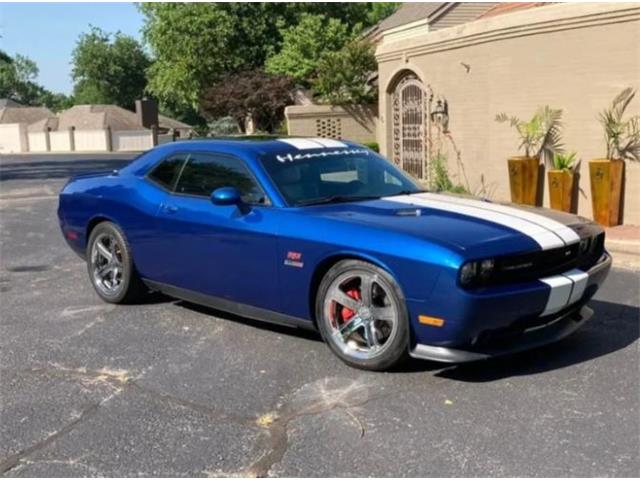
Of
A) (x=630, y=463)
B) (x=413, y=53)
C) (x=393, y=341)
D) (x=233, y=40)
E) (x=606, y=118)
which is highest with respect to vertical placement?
(x=233, y=40)

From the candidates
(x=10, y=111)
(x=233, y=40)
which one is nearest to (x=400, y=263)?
(x=233, y=40)

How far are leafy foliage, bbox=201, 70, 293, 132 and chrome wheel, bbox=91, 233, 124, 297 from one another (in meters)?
25.0

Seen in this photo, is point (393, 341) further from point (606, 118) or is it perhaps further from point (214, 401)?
point (606, 118)

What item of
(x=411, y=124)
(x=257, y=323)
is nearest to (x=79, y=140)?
(x=411, y=124)

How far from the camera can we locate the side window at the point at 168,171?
6164mm

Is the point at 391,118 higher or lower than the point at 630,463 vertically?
higher

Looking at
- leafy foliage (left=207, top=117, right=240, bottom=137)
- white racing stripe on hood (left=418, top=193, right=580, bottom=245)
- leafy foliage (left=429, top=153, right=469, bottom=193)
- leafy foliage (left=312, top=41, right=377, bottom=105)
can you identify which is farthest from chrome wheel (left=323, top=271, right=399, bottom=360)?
leafy foliage (left=207, top=117, right=240, bottom=137)

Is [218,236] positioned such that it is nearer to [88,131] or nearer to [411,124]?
[411,124]

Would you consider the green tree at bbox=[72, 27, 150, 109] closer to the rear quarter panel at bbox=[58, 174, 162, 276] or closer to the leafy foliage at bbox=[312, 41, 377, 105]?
the leafy foliage at bbox=[312, 41, 377, 105]

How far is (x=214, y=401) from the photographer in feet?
14.3

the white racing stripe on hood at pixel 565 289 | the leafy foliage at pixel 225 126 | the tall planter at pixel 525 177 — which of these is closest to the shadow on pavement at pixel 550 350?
the white racing stripe on hood at pixel 565 289

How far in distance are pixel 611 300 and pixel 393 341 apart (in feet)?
9.24

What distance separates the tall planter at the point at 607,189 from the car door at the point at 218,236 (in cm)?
589

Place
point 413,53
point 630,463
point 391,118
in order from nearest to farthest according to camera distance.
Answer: point 630,463
point 413,53
point 391,118
